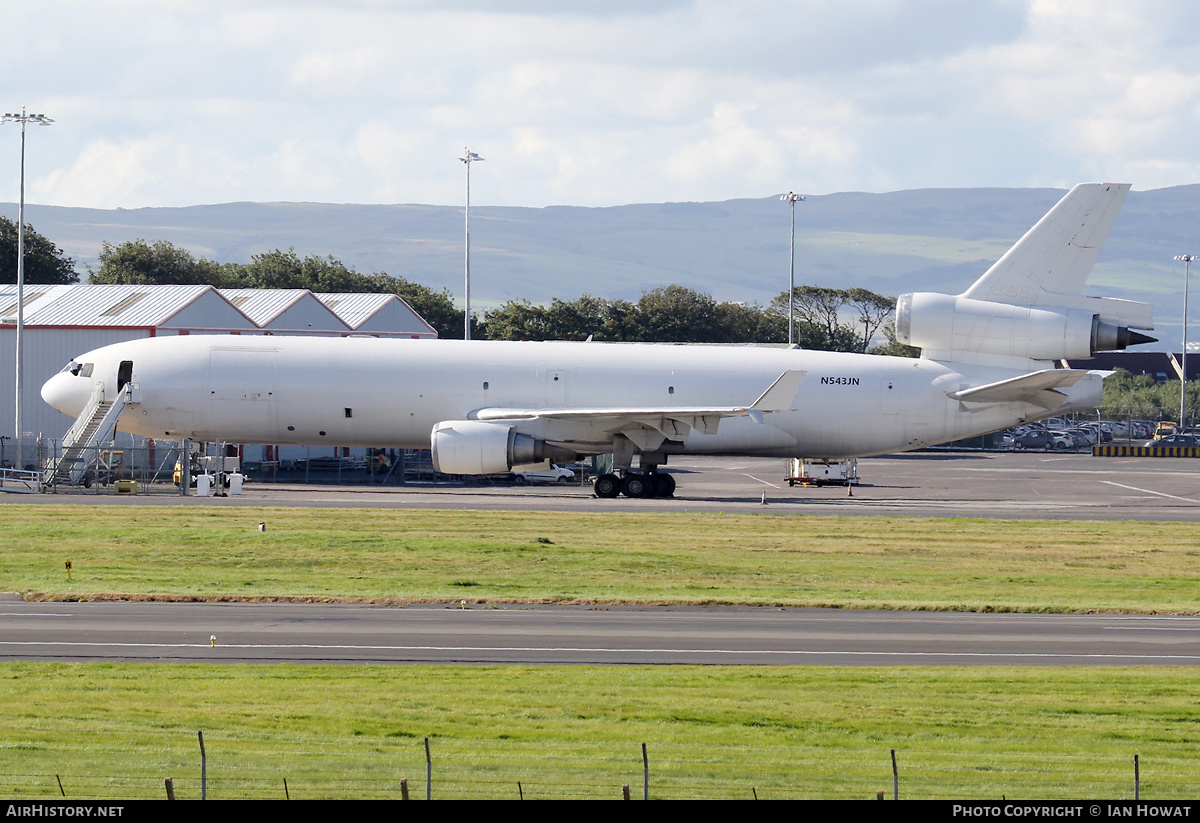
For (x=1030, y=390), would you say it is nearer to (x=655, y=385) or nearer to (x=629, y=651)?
(x=655, y=385)

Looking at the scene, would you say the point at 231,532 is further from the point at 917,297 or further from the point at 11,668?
the point at 917,297

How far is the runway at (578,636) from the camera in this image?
69.3 ft

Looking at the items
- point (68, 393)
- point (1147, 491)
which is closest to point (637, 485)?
point (68, 393)

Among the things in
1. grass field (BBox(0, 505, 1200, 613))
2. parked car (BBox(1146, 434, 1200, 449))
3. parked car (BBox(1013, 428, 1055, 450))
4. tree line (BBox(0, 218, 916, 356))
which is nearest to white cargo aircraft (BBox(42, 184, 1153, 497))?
grass field (BBox(0, 505, 1200, 613))

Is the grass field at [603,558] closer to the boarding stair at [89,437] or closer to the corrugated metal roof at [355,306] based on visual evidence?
the boarding stair at [89,437]

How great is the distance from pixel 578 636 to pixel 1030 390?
30.4 meters

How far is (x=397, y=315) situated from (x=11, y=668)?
6881 cm

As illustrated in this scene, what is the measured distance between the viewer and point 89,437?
50.6 metres

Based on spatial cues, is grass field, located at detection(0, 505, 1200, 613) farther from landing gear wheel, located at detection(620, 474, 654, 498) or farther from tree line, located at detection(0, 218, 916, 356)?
tree line, located at detection(0, 218, 916, 356)

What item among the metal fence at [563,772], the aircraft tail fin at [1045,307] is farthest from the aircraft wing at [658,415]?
the metal fence at [563,772]

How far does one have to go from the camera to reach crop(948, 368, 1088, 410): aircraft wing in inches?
1865

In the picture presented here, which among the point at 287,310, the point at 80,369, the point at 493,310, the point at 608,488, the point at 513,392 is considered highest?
the point at 493,310

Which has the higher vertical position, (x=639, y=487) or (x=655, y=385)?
(x=655, y=385)

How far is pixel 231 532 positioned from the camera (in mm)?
36219
